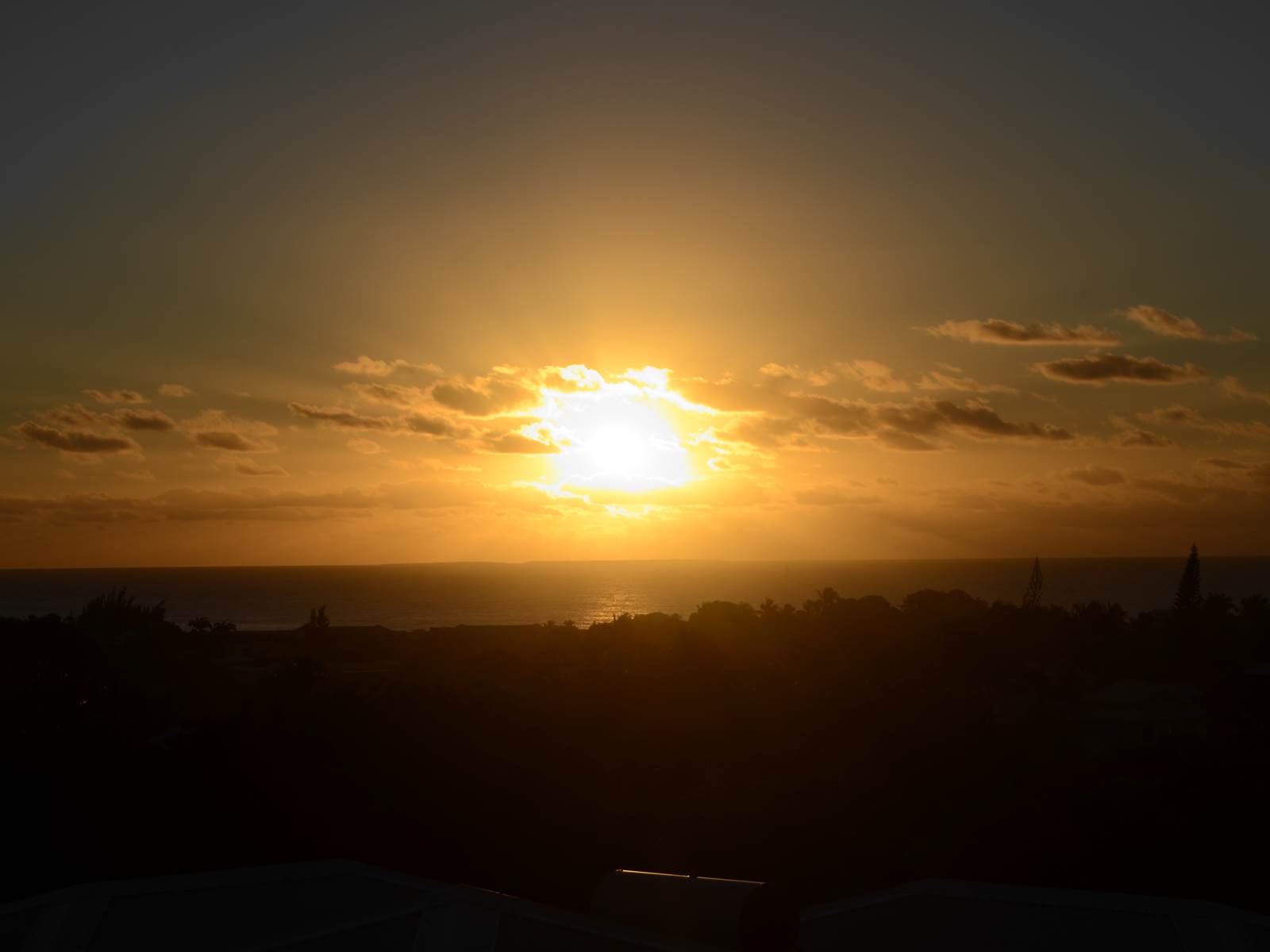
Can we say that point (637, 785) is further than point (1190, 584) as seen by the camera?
No

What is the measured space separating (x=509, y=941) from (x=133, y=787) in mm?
12398

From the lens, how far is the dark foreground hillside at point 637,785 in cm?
1680

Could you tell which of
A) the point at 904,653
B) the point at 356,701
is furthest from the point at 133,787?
the point at 904,653

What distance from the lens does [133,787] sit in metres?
17.6

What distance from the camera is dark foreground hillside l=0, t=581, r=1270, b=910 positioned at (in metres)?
16.8

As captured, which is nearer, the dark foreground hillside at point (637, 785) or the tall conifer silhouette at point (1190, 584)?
the dark foreground hillside at point (637, 785)

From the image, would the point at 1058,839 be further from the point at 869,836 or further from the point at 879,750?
the point at 879,750

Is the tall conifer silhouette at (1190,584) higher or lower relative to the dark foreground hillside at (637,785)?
higher

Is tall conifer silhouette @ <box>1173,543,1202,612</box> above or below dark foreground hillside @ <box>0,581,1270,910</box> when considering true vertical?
above

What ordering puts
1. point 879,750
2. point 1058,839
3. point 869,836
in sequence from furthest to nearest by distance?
point 879,750 → point 869,836 → point 1058,839

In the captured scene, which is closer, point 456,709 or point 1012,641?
point 456,709

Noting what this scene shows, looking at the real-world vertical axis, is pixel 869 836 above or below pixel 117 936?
below

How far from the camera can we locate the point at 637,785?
22328 millimetres

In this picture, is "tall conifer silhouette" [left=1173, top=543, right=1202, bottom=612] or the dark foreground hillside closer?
the dark foreground hillside
